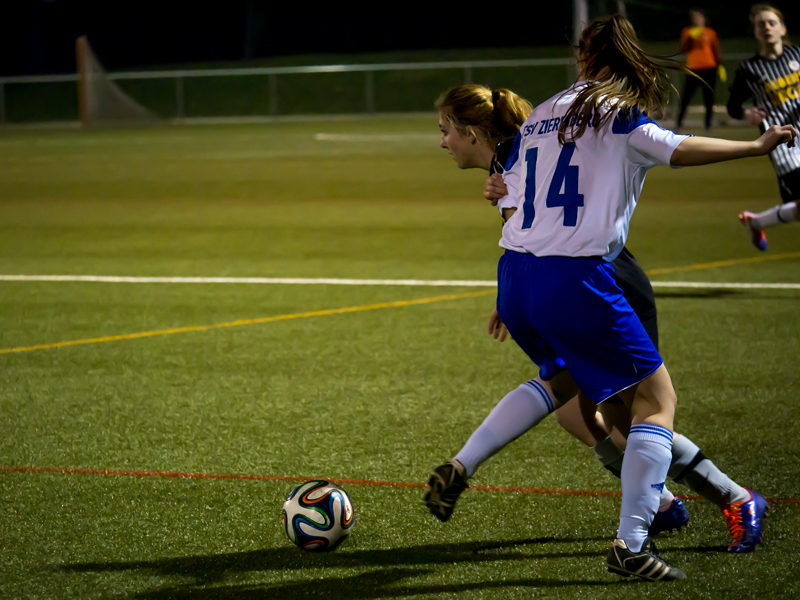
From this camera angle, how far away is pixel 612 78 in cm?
344

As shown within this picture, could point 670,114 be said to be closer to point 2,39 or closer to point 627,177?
point 627,177

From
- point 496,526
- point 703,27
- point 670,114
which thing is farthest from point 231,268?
point 670,114

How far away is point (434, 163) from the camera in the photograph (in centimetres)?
2145

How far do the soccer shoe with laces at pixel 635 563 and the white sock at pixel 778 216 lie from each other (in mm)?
6535

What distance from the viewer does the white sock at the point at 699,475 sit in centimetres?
376

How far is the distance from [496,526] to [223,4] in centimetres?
5468

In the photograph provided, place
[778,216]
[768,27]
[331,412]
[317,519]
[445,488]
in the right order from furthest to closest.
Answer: [778,216], [768,27], [331,412], [317,519], [445,488]

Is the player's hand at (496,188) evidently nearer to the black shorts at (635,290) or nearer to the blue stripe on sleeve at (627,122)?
the black shorts at (635,290)

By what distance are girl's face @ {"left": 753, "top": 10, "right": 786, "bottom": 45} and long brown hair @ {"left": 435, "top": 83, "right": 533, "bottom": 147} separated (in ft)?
17.7

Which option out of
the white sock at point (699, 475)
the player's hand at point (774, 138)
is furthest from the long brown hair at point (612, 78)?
the white sock at point (699, 475)

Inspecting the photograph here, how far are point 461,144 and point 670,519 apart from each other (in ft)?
5.10

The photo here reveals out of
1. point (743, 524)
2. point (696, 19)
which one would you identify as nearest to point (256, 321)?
point (743, 524)

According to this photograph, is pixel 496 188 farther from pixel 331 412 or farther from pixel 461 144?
pixel 331 412

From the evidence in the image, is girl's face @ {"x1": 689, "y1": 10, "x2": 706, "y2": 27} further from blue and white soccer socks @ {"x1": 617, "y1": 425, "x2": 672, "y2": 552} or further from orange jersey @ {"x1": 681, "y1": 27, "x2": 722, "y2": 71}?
blue and white soccer socks @ {"x1": 617, "y1": 425, "x2": 672, "y2": 552}
